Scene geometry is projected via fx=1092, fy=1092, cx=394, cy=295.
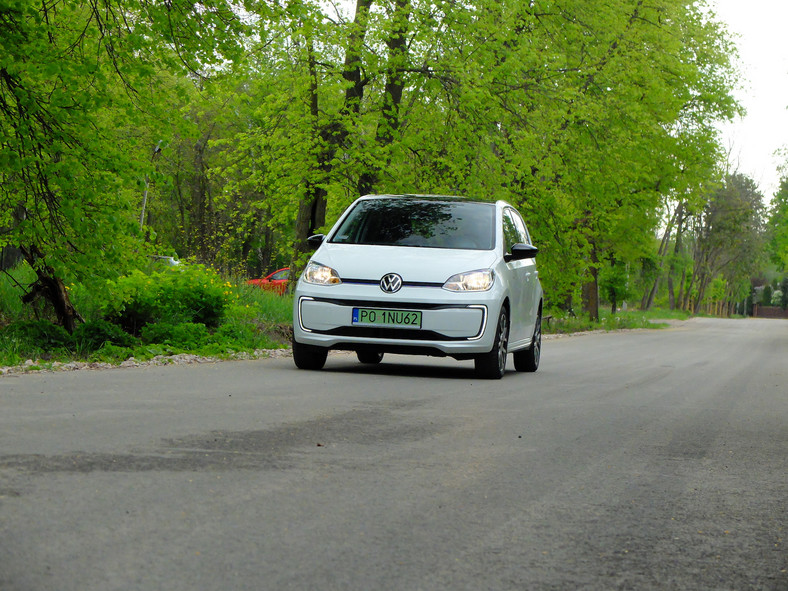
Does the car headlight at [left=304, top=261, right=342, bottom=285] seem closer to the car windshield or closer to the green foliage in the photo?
the car windshield

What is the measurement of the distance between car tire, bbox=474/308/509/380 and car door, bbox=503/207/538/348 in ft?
1.04

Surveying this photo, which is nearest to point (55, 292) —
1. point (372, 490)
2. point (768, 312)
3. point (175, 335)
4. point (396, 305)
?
point (175, 335)

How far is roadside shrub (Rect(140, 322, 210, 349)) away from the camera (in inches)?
505

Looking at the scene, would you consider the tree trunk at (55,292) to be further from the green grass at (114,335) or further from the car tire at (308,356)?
the car tire at (308,356)

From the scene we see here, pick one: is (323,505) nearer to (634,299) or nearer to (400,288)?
(400,288)

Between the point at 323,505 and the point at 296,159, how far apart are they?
58.0ft

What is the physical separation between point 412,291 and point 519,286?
6.22 ft

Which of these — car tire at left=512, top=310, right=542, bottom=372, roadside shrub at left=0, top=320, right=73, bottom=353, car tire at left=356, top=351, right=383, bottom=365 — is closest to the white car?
car tire at left=512, top=310, right=542, bottom=372

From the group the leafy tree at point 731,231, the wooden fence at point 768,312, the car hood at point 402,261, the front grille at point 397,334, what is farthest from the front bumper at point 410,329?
the wooden fence at point 768,312

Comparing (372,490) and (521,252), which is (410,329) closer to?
(521,252)

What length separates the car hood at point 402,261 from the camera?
10.7 meters

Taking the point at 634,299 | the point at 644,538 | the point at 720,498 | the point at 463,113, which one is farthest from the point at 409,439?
the point at 634,299

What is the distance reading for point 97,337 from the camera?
1202 centimetres

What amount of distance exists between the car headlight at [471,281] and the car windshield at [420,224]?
0.65m
